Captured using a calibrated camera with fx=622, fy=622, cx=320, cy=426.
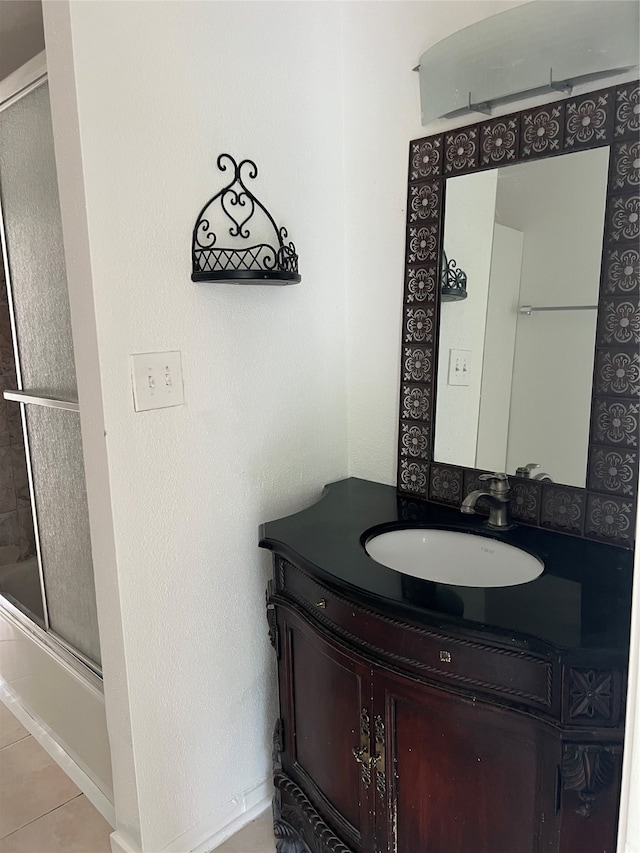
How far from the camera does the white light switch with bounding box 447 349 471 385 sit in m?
1.50

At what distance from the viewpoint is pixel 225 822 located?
1619 mm

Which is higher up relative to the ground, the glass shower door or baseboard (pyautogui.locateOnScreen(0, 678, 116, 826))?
the glass shower door

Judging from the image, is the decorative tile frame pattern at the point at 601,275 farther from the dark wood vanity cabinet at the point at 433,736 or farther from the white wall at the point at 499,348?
the dark wood vanity cabinet at the point at 433,736

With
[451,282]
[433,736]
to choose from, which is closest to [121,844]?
[433,736]

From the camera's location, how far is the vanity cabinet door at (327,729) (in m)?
1.25

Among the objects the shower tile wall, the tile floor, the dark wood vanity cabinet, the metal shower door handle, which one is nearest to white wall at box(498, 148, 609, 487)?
the dark wood vanity cabinet

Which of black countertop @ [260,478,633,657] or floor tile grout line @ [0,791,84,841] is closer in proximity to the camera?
black countertop @ [260,478,633,657]

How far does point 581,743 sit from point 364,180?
4.56ft

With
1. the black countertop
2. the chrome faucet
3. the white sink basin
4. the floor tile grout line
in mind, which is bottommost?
the floor tile grout line

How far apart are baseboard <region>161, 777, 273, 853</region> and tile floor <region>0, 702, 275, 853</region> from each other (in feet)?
0.06

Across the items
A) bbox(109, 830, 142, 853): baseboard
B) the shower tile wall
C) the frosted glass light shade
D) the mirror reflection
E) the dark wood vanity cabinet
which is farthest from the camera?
the shower tile wall

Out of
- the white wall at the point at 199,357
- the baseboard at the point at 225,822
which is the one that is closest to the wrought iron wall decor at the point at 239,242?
the white wall at the point at 199,357

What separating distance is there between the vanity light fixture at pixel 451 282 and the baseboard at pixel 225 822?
139 centimetres

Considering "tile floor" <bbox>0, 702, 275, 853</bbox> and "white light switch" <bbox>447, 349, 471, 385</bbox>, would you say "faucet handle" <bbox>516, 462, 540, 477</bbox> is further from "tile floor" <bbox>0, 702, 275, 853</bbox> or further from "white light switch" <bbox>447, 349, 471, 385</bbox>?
"tile floor" <bbox>0, 702, 275, 853</bbox>
